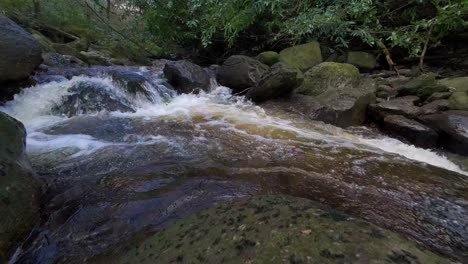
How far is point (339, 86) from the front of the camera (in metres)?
6.62

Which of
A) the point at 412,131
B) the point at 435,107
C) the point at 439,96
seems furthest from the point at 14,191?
the point at 439,96

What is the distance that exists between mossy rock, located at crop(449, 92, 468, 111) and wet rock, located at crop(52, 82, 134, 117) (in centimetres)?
579

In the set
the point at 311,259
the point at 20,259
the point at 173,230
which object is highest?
the point at 311,259

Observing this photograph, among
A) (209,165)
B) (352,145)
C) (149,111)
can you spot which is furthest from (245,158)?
(149,111)

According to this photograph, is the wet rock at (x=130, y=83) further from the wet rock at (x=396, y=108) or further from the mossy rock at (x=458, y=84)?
the mossy rock at (x=458, y=84)

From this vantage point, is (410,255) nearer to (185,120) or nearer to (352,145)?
(352,145)

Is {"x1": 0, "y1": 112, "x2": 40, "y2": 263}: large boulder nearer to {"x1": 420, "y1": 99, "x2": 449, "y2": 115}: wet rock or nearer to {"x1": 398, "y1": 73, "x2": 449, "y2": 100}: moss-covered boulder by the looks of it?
{"x1": 420, "y1": 99, "x2": 449, "y2": 115}: wet rock

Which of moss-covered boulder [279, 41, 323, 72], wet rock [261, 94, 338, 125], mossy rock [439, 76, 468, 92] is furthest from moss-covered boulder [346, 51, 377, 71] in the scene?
wet rock [261, 94, 338, 125]

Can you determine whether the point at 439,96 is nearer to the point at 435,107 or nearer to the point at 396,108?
the point at 435,107

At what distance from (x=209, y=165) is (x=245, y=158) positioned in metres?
0.48

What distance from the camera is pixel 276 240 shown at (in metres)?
1.32

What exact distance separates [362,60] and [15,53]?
8061mm

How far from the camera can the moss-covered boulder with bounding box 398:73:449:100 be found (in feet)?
18.0

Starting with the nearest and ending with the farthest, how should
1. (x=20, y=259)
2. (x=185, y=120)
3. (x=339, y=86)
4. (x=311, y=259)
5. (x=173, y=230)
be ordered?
(x=311, y=259), (x=173, y=230), (x=20, y=259), (x=185, y=120), (x=339, y=86)
